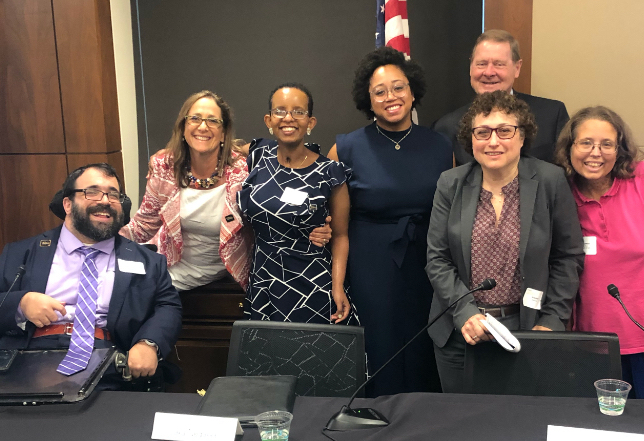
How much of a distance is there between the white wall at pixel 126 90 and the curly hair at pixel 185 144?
0.99 metres

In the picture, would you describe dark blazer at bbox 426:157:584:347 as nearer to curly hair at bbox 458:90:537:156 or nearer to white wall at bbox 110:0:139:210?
curly hair at bbox 458:90:537:156

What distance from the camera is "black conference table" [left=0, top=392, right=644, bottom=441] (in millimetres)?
1453

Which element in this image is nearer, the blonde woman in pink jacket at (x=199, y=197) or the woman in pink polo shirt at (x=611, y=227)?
the woman in pink polo shirt at (x=611, y=227)

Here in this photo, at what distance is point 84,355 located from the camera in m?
1.91

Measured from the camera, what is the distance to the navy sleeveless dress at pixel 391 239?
8.40 ft

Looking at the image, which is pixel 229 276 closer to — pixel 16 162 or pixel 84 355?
pixel 84 355

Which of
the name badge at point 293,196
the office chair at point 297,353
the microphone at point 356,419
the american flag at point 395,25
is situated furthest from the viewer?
the american flag at point 395,25

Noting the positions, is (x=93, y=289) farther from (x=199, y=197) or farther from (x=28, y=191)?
(x=28, y=191)

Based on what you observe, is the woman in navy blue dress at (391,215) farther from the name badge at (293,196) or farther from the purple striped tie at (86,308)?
the purple striped tie at (86,308)

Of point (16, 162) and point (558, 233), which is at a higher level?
point (16, 162)

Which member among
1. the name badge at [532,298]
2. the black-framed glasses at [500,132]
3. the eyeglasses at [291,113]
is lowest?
the name badge at [532,298]

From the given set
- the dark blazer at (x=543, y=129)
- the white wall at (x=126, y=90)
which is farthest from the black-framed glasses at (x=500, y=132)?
the white wall at (x=126, y=90)

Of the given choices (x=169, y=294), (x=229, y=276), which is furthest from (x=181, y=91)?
(x=169, y=294)

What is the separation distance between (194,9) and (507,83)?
7.80 feet
